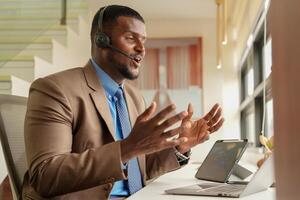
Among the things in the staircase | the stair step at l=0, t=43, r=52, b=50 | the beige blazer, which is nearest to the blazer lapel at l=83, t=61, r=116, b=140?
the beige blazer

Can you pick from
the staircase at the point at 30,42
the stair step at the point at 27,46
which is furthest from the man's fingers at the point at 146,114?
the stair step at the point at 27,46

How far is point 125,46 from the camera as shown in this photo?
1595mm

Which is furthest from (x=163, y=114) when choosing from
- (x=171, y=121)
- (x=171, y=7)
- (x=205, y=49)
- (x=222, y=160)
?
(x=205, y=49)

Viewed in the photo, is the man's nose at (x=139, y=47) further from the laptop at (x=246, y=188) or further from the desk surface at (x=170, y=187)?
the laptop at (x=246, y=188)

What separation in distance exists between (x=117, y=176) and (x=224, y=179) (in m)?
0.41

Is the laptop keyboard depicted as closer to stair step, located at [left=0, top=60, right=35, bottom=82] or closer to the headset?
the headset

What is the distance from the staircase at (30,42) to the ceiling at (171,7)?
74 centimetres

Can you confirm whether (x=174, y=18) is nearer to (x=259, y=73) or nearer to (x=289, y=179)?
(x=259, y=73)

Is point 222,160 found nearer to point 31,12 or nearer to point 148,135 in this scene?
point 148,135

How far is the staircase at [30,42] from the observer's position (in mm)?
2811

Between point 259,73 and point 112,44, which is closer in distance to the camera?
point 112,44

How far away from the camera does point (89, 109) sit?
1380mm

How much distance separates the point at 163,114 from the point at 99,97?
42cm

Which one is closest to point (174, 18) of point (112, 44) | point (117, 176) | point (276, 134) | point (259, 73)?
point (259, 73)
